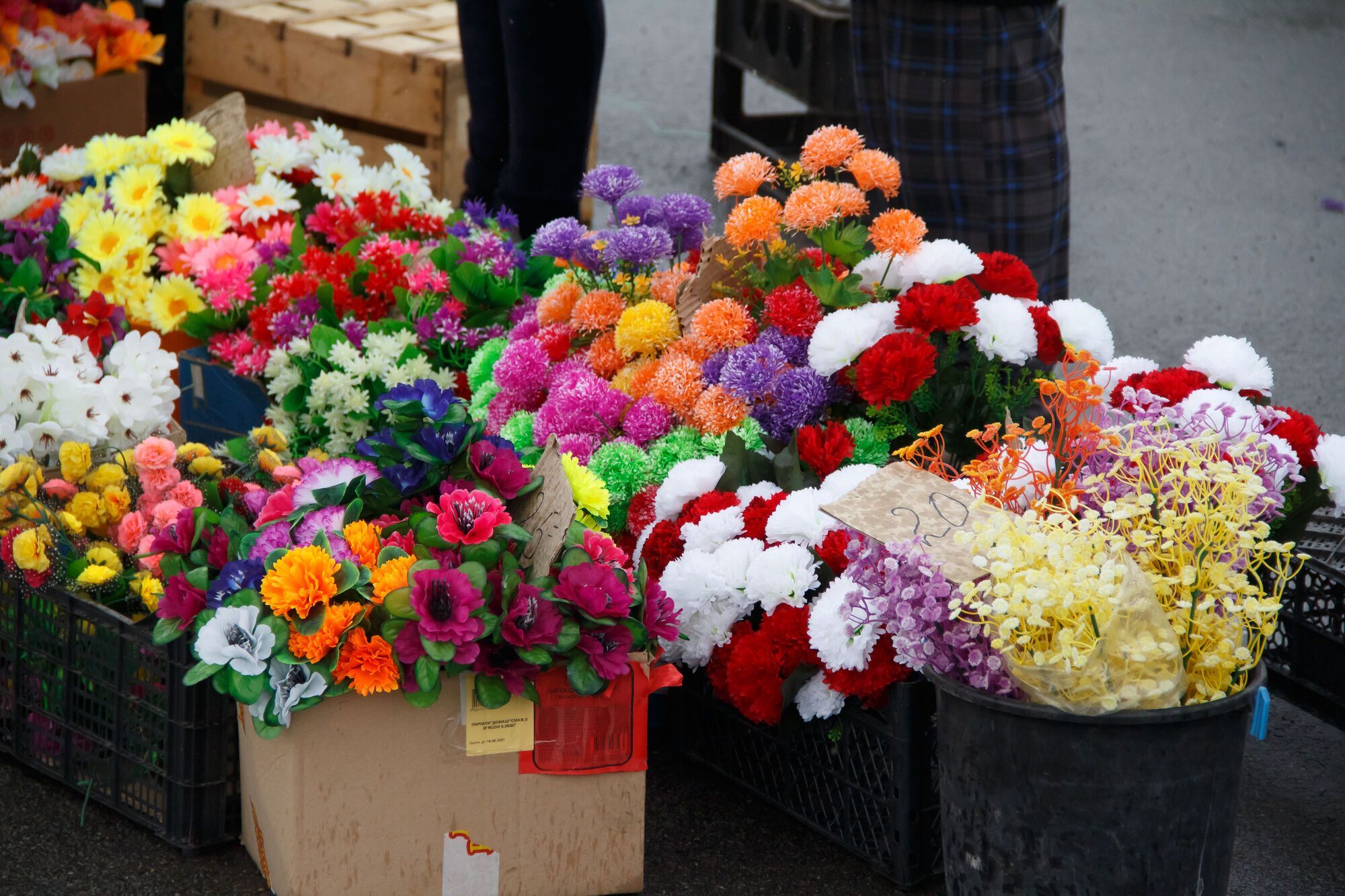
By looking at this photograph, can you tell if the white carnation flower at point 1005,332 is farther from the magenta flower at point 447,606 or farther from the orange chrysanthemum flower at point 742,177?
the magenta flower at point 447,606

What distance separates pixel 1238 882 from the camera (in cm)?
181

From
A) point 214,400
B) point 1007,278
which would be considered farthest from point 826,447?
point 214,400

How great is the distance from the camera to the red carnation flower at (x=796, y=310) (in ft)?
6.51

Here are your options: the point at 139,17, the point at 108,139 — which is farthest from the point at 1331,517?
the point at 139,17

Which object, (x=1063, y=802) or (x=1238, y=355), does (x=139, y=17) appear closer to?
(x=1238, y=355)

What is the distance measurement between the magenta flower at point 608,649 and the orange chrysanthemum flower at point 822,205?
0.68 m

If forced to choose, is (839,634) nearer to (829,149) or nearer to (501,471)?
(501,471)

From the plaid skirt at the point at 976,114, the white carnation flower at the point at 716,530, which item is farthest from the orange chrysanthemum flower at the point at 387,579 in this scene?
the plaid skirt at the point at 976,114

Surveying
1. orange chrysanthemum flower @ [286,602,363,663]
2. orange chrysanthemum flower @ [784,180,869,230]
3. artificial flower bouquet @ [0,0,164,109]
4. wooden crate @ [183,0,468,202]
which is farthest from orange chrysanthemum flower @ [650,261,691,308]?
artificial flower bouquet @ [0,0,164,109]

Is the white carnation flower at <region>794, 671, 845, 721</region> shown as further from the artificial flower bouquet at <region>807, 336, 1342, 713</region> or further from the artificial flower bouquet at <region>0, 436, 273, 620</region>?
Answer: the artificial flower bouquet at <region>0, 436, 273, 620</region>

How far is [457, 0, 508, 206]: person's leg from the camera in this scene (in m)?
3.30

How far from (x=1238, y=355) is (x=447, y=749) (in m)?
1.20

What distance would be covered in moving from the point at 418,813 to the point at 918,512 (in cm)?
64

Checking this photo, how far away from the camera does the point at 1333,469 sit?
1.83 metres
